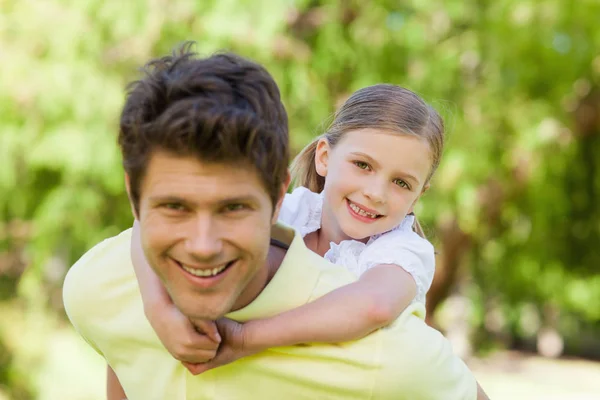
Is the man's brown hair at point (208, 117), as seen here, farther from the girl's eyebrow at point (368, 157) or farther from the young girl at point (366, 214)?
the girl's eyebrow at point (368, 157)

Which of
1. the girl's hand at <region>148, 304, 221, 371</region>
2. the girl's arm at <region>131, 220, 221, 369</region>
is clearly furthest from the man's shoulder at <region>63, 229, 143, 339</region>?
the girl's hand at <region>148, 304, 221, 371</region>

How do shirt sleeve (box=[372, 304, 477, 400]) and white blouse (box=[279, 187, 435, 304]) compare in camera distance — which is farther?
white blouse (box=[279, 187, 435, 304])

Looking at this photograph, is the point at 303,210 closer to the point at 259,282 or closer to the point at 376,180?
the point at 376,180

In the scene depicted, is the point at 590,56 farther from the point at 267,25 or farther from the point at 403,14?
the point at 267,25

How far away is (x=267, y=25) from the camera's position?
25.2 feet

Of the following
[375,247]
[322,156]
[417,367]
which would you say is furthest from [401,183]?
[417,367]

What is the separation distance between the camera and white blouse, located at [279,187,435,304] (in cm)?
231

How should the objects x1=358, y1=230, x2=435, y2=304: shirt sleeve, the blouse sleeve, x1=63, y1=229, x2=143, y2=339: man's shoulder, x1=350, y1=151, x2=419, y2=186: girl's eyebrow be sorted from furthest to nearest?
the blouse sleeve
x1=350, y1=151, x2=419, y2=186: girl's eyebrow
x1=358, y1=230, x2=435, y2=304: shirt sleeve
x1=63, y1=229, x2=143, y2=339: man's shoulder

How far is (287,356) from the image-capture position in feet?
6.26

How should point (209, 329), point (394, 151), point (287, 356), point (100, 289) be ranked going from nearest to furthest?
point (209, 329) → point (287, 356) → point (100, 289) → point (394, 151)

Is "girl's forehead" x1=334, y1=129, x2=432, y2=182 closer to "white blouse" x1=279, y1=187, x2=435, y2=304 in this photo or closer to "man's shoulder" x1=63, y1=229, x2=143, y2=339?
"white blouse" x1=279, y1=187, x2=435, y2=304

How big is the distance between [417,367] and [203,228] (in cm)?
59

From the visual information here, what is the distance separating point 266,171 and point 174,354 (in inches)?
18.8

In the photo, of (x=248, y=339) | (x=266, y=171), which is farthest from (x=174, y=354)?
(x=266, y=171)
